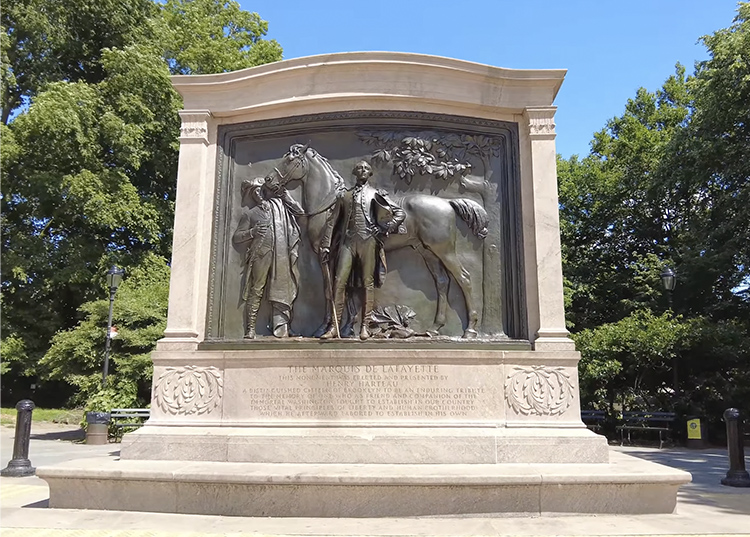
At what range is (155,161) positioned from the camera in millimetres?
30828

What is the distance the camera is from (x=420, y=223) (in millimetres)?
9688

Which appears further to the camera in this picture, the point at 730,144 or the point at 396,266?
the point at 730,144

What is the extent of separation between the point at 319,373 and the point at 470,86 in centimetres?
526

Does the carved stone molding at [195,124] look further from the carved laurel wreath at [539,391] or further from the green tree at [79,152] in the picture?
the green tree at [79,152]

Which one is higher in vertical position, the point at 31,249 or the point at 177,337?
the point at 31,249

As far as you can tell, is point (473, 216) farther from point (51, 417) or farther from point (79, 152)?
point (79, 152)

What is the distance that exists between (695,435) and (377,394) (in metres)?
13.0

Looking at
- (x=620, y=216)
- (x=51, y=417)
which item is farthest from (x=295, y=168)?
(x=620, y=216)

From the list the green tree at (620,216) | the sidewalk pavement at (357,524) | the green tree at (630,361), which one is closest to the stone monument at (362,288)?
the sidewalk pavement at (357,524)

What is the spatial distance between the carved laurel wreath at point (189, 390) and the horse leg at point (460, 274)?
12.8ft

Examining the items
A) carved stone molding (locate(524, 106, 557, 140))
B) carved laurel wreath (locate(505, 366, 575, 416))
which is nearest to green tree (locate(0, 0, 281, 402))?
carved stone molding (locate(524, 106, 557, 140))

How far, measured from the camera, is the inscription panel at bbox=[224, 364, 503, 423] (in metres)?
8.77

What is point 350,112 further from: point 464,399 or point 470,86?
point 464,399

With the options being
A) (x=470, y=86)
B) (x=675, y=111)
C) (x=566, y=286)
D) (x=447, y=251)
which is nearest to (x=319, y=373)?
(x=447, y=251)
